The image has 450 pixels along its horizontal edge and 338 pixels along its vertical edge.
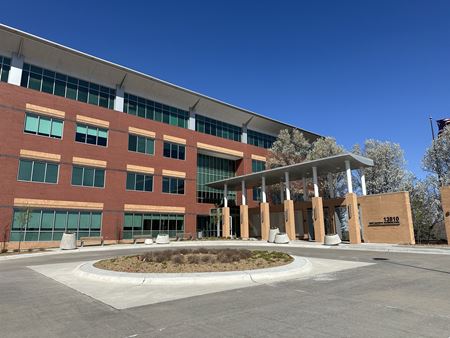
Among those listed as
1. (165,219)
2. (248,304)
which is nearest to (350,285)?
(248,304)

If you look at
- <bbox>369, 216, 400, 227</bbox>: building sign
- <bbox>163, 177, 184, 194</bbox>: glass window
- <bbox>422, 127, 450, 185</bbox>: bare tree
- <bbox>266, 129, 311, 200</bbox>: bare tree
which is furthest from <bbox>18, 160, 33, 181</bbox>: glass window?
<bbox>422, 127, 450, 185</bbox>: bare tree

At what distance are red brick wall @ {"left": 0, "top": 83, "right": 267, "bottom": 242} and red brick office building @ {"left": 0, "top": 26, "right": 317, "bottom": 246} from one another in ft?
0.29

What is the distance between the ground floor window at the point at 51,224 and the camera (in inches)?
1107

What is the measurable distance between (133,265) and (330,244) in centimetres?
1770

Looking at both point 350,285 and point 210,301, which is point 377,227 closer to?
point 350,285

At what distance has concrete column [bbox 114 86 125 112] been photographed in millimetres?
36684

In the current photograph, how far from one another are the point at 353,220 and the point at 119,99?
2620 cm

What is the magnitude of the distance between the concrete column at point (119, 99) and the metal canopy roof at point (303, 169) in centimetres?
1424

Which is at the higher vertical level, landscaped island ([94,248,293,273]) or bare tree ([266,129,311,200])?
bare tree ([266,129,311,200])

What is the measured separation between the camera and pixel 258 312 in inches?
270

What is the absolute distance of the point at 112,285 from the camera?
33.2ft

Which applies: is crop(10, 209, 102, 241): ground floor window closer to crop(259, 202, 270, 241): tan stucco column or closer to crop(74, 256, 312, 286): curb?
crop(259, 202, 270, 241): tan stucco column

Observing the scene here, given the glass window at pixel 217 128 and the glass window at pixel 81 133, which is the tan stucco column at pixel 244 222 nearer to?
the glass window at pixel 217 128

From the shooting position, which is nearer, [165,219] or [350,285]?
[350,285]
